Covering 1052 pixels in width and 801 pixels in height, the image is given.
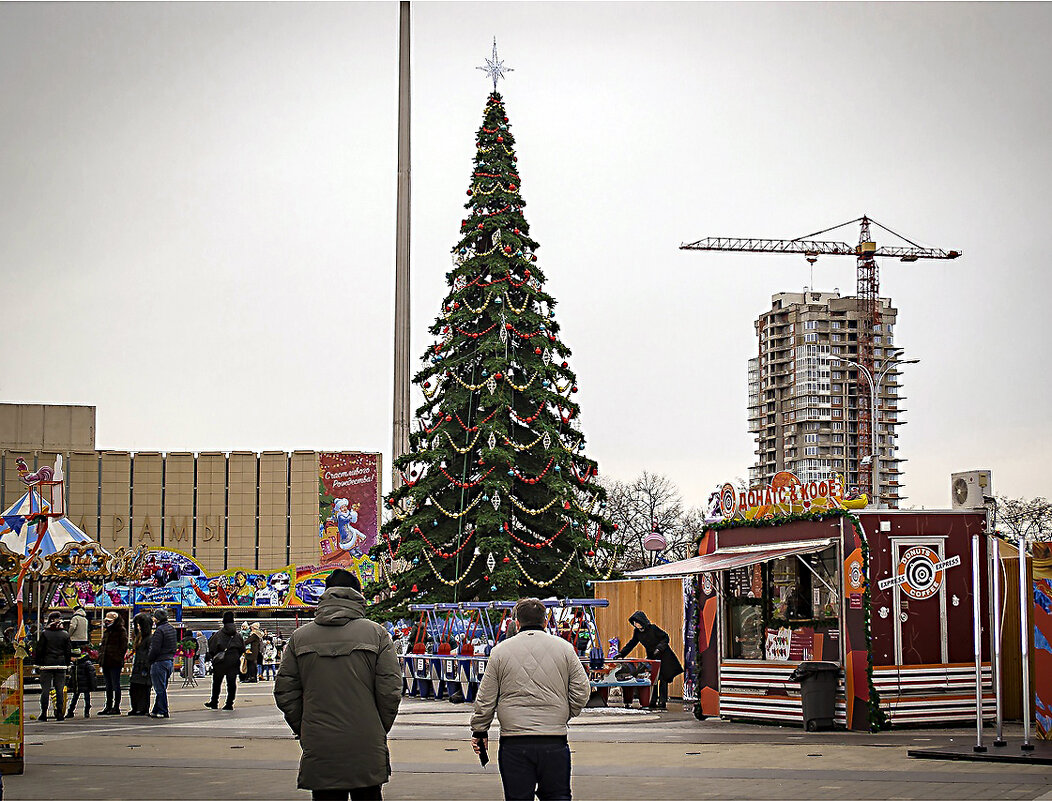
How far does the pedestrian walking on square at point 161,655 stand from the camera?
23891 millimetres

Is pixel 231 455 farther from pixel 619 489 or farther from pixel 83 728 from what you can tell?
pixel 83 728

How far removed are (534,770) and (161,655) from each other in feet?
56.0

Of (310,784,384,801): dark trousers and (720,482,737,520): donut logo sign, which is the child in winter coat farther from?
(310,784,384,801): dark trousers

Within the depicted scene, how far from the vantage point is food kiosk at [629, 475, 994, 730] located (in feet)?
65.1

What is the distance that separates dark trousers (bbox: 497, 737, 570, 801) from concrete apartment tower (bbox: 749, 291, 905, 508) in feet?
434

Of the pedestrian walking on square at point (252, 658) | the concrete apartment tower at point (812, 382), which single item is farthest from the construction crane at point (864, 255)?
the pedestrian walking on square at point (252, 658)

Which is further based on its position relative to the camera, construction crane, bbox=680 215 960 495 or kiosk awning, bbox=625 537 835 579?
construction crane, bbox=680 215 960 495

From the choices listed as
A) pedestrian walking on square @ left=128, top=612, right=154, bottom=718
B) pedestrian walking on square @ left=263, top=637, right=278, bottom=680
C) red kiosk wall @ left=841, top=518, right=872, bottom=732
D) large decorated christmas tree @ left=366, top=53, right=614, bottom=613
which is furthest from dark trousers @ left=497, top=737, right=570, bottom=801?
pedestrian walking on square @ left=263, top=637, right=278, bottom=680

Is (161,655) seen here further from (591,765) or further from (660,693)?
(591,765)

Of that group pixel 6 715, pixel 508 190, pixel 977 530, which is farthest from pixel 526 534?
pixel 6 715

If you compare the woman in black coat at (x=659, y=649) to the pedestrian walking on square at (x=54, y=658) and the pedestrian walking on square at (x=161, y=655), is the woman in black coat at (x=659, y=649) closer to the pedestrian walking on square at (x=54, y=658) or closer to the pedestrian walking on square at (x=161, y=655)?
the pedestrian walking on square at (x=161, y=655)

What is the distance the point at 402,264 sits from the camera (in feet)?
167

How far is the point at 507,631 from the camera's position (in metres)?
23.1

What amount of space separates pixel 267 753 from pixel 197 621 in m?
73.8
